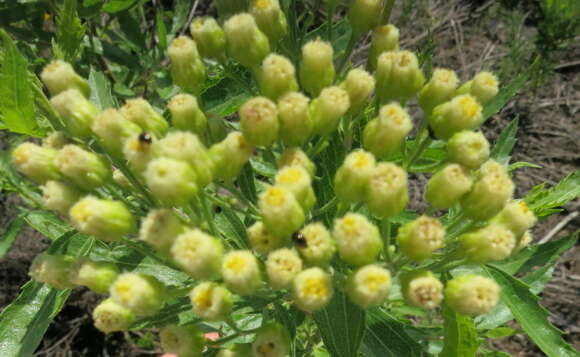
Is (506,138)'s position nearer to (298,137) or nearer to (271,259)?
(298,137)

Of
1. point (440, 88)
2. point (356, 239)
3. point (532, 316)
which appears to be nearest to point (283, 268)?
point (356, 239)

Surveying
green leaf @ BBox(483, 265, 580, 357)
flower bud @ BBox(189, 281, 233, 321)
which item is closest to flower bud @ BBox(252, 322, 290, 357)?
flower bud @ BBox(189, 281, 233, 321)

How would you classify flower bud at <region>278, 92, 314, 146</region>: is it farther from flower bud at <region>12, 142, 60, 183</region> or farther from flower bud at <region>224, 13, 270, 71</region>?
flower bud at <region>12, 142, 60, 183</region>

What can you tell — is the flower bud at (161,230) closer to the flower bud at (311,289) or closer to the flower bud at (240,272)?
the flower bud at (240,272)

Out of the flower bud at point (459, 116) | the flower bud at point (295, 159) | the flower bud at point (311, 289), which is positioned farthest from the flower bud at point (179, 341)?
the flower bud at point (459, 116)

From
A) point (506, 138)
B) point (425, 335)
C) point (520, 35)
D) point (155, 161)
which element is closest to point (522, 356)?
point (425, 335)
